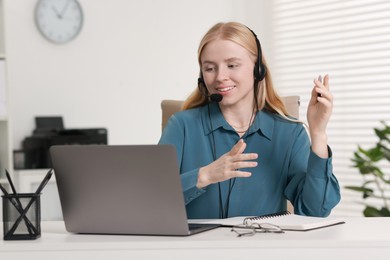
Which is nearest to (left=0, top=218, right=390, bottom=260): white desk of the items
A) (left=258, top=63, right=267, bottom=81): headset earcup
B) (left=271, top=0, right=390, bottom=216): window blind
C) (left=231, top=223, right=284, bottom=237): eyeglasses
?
(left=231, top=223, right=284, bottom=237): eyeglasses

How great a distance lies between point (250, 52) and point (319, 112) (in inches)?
15.7

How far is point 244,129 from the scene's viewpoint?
228 cm

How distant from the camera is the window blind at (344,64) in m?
4.39

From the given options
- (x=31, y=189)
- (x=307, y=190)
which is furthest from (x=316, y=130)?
(x=31, y=189)

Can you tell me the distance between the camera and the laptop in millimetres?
1578

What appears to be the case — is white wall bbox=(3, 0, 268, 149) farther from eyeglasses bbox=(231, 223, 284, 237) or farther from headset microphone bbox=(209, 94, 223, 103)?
eyeglasses bbox=(231, 223, 284, 237)

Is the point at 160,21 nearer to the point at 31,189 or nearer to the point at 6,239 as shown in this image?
the point at 31,189

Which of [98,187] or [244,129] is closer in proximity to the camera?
[98,187]

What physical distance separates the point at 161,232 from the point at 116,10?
363cm

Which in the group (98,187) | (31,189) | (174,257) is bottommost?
(31,189)

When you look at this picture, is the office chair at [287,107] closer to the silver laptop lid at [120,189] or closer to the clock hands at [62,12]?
the silver laptop lid at [120,189]

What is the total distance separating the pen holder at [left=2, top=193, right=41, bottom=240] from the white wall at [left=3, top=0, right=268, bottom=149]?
319 cm

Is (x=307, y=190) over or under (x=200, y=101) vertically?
under

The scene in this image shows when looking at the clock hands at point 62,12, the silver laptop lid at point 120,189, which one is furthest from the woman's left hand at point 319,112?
the clock hands at point 62,12
